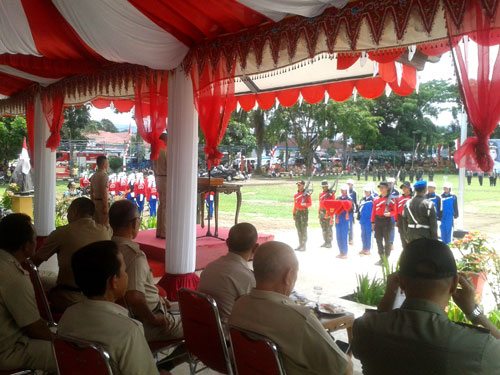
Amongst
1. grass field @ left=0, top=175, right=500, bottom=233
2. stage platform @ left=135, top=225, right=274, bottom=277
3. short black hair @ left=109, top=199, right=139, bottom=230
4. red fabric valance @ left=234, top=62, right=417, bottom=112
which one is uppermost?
red fabric valance @ left=234, top=62, right=417, bottom=112

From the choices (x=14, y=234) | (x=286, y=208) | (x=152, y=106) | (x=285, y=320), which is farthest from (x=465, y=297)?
(x=286, y=208)

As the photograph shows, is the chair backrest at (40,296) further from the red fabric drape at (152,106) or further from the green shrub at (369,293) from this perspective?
the green shrub at (369,293)

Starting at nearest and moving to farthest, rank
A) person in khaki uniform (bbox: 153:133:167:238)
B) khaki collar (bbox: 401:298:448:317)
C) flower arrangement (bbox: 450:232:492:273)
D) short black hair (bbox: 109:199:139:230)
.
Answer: khaki collar (bbox: 401:298:448:317) → short black hair (bbox: 109:199:139:230) → flower arrangement (bbox: 450:232:492:273) → person in khaki uniform (bbox: 153:133:167:238)

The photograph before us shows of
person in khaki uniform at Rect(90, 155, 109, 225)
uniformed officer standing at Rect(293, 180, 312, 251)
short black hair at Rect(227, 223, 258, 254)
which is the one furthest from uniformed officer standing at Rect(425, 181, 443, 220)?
short black hair at Rect(227, 223, 258, 254)

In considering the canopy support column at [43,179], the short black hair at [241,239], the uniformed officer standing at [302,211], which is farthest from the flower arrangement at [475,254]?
the canopy support column at [43,179]

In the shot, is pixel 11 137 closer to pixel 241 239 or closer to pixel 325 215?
pixel 325 215

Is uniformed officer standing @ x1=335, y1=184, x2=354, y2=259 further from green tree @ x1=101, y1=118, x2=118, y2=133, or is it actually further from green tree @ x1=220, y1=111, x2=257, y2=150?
green tree @ x1=101, y1=118, x2=118, y2=133

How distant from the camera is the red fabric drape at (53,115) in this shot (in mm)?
6973

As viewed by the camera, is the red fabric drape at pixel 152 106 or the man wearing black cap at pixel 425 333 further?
the red fabric drape at pixel 152 106

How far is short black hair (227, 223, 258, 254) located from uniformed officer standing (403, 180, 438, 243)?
4.74 meters

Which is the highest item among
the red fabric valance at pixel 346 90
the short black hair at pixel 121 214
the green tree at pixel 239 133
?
the green tree at pixel 239 133

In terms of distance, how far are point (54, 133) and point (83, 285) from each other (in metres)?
5.98

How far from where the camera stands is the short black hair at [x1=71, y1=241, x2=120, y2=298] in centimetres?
179

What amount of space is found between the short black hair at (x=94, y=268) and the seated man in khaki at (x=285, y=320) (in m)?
0.55
